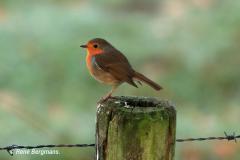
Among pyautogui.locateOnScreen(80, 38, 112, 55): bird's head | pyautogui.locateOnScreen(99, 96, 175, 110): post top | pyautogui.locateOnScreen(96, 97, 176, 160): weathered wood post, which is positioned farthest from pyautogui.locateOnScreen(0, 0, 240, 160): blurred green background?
pyautogui.locateOnScreen(96, 97, 176, 160): weathered wood post

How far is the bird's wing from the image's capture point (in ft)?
17.5

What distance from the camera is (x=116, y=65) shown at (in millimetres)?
5414

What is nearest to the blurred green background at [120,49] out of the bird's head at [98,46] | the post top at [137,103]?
the bird's head at [98,46]

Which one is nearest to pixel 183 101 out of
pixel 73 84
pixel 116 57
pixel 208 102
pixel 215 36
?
pixel 208 102

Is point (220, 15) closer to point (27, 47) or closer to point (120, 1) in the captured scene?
point (120, 1)

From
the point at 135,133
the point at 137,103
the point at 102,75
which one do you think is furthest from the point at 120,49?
the point at 135,133

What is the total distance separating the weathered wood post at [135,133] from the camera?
356 centimetres

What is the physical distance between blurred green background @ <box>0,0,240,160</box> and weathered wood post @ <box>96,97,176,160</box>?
3.22 meters

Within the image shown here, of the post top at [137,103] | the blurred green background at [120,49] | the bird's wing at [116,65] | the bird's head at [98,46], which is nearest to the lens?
the post top at [137,103]

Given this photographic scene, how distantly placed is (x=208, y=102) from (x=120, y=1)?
3.21 meters

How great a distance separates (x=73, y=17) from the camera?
10.0 metres

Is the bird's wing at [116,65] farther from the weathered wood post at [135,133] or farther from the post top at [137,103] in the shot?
the weathered wood post at [135,133]

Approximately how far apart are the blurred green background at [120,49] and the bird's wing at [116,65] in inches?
59.0

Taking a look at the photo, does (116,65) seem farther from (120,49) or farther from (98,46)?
(120,49)
